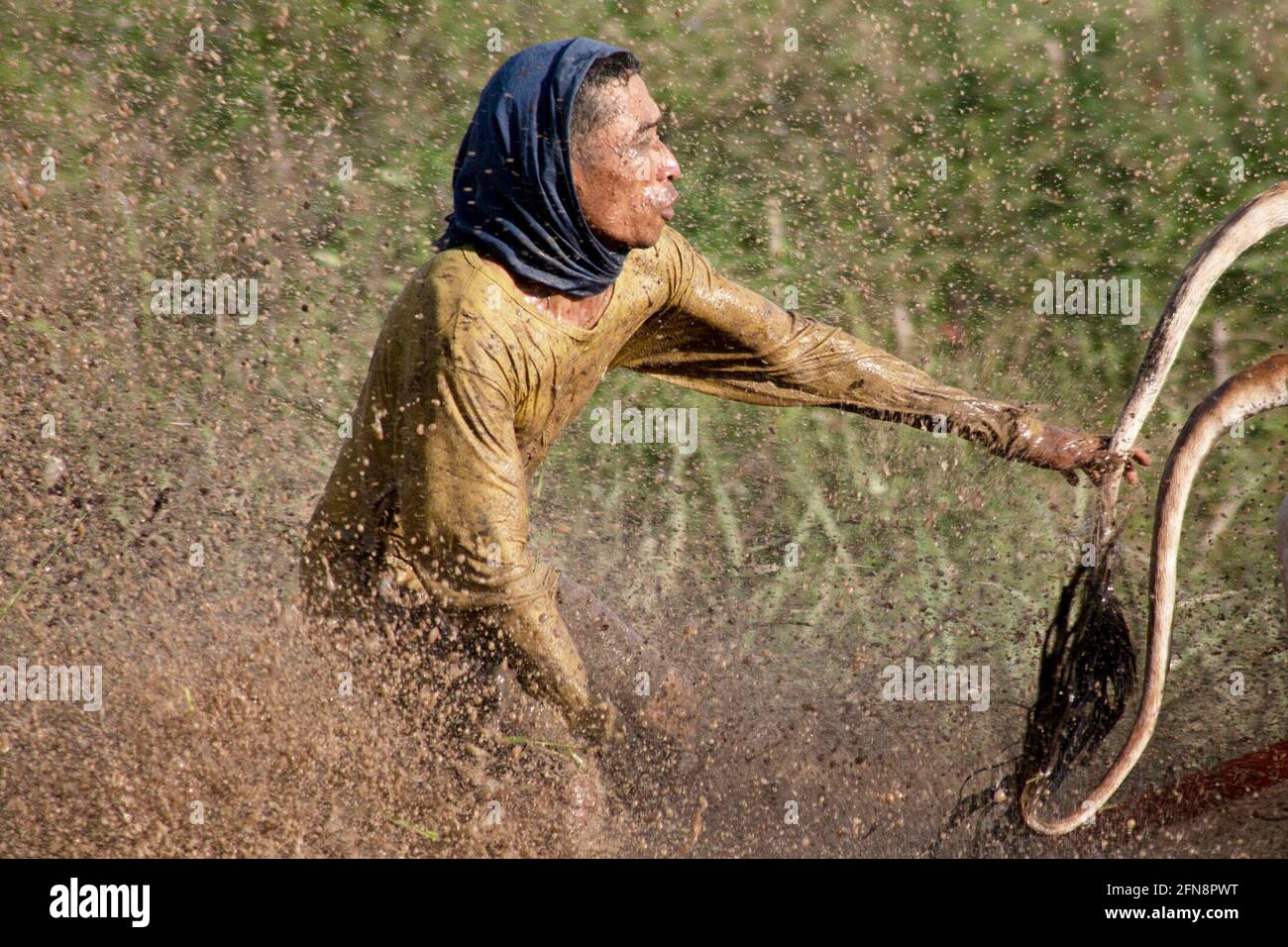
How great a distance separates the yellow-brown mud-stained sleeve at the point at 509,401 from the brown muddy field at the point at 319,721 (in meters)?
0.31

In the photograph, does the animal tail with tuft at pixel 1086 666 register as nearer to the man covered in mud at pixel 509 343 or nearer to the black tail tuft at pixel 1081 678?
the black tail tuft at pixel 1081 678

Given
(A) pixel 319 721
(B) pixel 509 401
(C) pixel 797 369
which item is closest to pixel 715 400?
(C) pixel 797 369

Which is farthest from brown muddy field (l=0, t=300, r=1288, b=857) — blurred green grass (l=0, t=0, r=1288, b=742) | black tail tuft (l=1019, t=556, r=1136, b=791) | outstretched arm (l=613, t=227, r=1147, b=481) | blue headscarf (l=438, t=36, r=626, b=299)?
blue headscarf (l=438, t=36, r=626, b=299)

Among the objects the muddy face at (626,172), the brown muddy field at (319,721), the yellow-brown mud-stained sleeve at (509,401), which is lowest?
the brown muddy field at (319,721)

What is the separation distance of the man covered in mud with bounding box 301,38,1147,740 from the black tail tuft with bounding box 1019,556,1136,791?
999mm

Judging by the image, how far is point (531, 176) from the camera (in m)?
2.70

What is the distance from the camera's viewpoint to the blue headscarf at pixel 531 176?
8.79ft

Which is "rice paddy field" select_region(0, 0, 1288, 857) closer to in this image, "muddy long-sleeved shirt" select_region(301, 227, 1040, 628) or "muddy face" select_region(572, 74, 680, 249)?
"muddy long-sleeved shirt" select_region(301, 227, 1040, 628)

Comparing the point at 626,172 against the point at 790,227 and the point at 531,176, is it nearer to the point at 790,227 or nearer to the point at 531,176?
the point at 531,176

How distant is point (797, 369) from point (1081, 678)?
3.06ft

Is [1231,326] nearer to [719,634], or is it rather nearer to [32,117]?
[719,634]

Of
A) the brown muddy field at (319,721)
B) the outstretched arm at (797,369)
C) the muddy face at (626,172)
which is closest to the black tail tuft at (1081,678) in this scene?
the outstretched arm at (797,369)

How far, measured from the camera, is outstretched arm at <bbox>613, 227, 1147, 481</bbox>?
3240 mm

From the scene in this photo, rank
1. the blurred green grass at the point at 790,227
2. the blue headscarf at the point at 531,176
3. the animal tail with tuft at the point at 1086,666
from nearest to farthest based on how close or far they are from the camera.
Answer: the blue headscarf at the point at 531,176
the animal tail with tuft at the point at 1086,666
the blurred green grass at the point at 790,227
